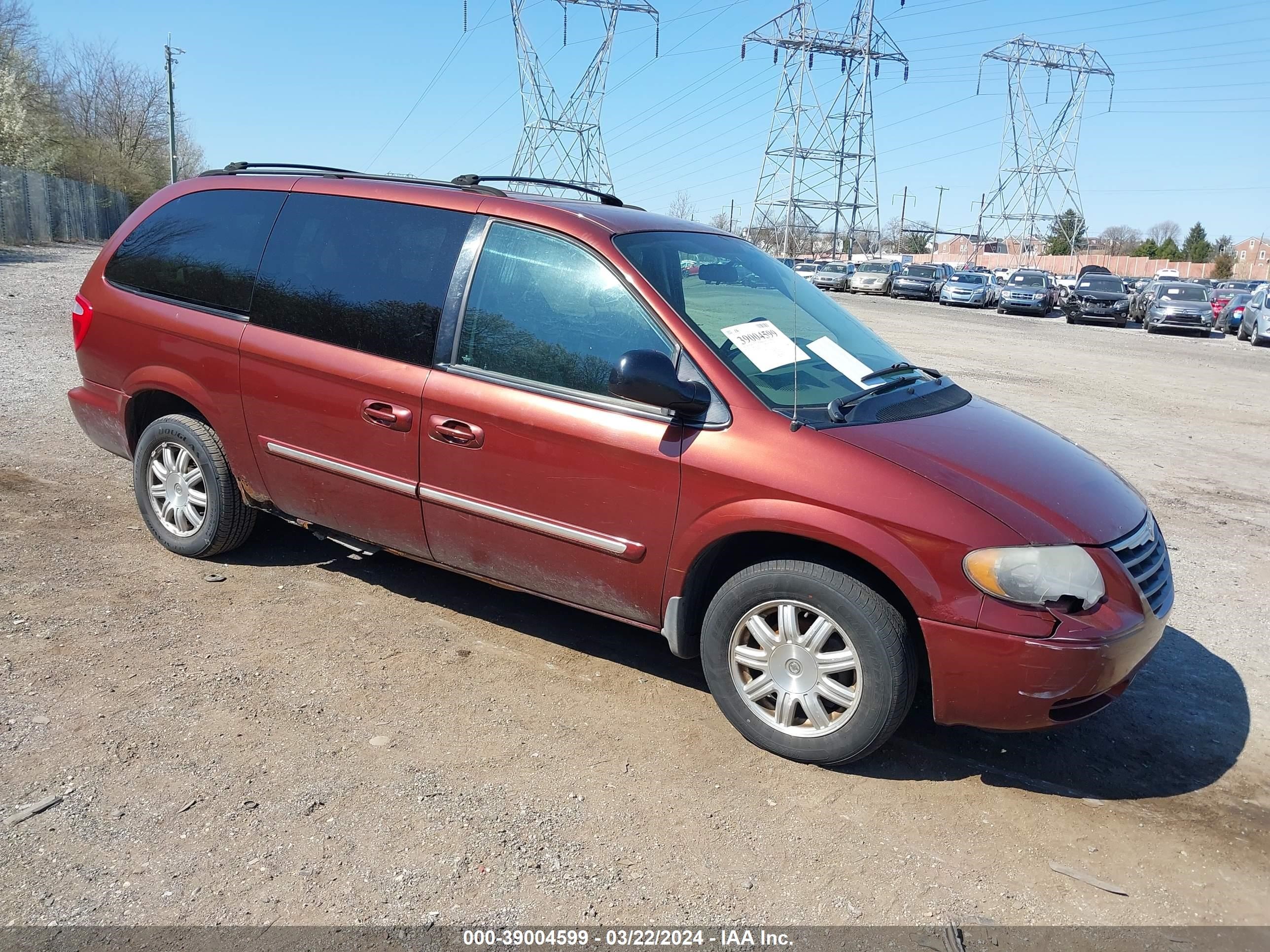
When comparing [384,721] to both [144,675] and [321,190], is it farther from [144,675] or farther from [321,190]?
[321,190]

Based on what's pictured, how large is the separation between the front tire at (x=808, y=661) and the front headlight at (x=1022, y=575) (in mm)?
309

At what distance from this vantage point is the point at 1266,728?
404 centimetres

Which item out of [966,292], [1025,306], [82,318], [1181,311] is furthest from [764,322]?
[966,292]

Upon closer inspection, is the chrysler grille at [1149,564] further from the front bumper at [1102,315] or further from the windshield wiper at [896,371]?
the front bumper at [1102,315]

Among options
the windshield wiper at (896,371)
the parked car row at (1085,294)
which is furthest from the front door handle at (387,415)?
the parked car row at (1085,294)

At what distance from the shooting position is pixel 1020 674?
3131 mm

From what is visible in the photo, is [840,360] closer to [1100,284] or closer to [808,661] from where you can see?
[808,661]

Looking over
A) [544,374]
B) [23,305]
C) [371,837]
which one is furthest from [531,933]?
[23,305]

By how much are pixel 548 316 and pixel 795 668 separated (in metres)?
1.68

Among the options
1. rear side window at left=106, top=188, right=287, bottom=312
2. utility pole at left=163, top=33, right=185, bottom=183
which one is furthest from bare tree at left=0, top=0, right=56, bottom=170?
rear side window at left=106, top=188, right=287, bottom=312

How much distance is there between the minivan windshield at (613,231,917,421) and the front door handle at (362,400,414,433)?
3.74 ft

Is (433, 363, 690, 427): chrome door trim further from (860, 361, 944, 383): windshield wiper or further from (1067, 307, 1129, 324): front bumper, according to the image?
(1067, 307, 1129, 324): front bumper

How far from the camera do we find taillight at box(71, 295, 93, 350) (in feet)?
16.9

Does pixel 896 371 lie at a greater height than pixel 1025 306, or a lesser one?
greater
